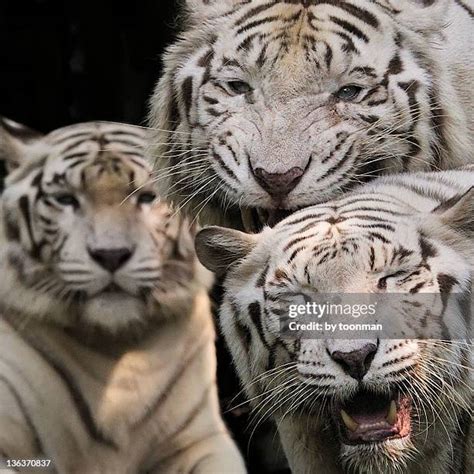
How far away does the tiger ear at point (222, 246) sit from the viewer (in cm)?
284

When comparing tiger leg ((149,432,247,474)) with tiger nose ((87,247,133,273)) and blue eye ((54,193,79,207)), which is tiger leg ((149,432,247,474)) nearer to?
tiger nose ((87,247,133,273))

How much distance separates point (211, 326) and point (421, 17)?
0.92m

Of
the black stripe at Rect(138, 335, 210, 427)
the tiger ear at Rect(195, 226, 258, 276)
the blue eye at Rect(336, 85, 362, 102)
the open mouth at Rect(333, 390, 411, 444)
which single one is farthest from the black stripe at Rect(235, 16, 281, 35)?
the open mouth at Rect(333, 390, 411, 444)

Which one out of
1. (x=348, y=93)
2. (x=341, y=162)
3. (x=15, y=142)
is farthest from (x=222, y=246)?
(x=15, y=142)

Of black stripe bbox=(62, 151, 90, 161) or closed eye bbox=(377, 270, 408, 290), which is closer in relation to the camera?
closed eye bbox=(377, 270, 408, 290)

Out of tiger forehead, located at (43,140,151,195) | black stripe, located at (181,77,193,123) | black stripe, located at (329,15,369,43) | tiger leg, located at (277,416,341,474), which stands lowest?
tiger leg, located at (277,416,341,474)

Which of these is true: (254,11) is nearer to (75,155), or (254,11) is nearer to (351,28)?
(351,28)

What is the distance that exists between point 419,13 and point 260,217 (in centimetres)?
63

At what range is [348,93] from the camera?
2803 millimetres

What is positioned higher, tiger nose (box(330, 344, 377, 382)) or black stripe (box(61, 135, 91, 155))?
black stripe (box(61, 135, 91, 155))

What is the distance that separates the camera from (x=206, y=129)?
2859mm

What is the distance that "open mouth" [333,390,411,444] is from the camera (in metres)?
2.72

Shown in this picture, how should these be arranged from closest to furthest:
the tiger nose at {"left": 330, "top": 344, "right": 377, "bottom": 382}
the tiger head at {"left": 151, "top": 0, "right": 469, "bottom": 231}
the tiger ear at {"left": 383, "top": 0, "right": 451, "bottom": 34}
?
1. the tiger nose at {"left": 330, "top": 344, "right": 377, "bottom": 382}
2. the tiger head at {"left": 151, "top": 0, "right": 469, "bottom": 231}
3. the tiger ear at {"left": 383, "top": 0, "right": 451, "bottom": 34}

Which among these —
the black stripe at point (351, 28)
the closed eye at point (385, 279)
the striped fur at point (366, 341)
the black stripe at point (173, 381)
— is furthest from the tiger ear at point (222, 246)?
the black stripe at point (351, 28)
